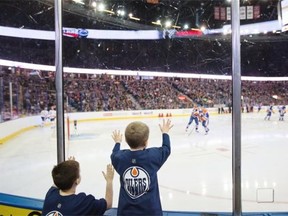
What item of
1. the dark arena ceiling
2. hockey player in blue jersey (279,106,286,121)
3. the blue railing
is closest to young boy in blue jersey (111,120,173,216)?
the blue railing

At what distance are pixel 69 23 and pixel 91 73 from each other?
7.08ft

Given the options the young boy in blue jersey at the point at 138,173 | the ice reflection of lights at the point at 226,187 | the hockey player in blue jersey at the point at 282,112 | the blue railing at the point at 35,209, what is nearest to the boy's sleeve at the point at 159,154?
the young boy in blue jersey at the point at 138,173

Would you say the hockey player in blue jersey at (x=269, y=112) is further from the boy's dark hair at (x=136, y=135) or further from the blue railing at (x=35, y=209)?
the boy's dark hair at (x=136, y=135)

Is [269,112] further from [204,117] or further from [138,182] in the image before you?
[138,182]

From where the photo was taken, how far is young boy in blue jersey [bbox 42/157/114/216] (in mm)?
1023

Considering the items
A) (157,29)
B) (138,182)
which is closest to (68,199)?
(138,182)

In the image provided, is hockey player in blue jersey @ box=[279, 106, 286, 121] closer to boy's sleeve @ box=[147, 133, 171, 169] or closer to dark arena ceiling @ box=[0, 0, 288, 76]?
dark arena ceiling @ box=[0, 0, 288, 76]

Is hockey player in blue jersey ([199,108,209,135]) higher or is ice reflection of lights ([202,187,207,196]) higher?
hockey player in blue jersey ([199,108,209,135])

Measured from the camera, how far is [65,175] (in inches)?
41.6

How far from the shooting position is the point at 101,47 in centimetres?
269

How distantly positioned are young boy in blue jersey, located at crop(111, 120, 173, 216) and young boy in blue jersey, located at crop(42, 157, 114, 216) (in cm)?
10

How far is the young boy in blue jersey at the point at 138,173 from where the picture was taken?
43.9 inches

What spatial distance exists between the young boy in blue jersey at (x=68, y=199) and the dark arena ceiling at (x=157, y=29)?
0.80 m

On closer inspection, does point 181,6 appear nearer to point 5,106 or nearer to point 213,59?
point 213,59
